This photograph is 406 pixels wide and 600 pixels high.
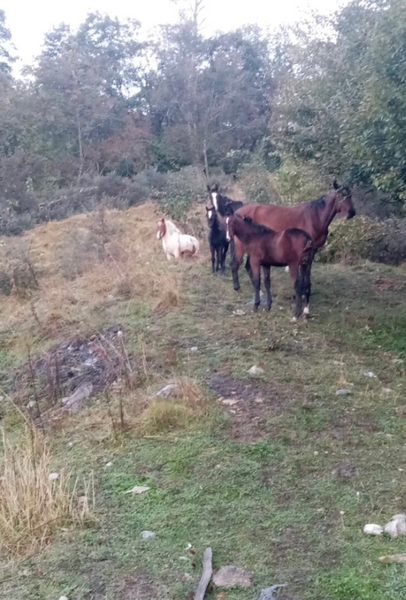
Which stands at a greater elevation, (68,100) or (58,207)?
(68,100)

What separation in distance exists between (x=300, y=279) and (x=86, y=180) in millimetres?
17266

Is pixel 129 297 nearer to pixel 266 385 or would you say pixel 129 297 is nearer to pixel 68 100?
pixel 266 385

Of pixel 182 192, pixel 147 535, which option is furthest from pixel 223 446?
pixel 182 192

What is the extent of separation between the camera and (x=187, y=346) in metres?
7.86

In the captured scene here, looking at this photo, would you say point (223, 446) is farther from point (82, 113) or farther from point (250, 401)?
point (82, 113)

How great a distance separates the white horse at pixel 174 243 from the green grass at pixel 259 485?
17.2ft

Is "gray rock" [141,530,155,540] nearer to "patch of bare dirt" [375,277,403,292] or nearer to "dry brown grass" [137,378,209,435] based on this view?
→ "dry brown grass" [137,378,209,435]

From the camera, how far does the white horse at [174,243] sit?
1328 cm

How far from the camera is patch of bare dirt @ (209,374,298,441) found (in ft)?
18.0

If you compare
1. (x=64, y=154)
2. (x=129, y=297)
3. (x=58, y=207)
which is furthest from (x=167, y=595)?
(x=64, y=154)

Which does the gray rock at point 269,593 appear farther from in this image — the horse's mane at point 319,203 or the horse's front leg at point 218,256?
the horse's front leg at point 218,256

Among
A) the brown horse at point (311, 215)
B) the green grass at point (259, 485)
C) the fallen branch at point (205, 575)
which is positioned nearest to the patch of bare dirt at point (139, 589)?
the green grass at point (259, 485)

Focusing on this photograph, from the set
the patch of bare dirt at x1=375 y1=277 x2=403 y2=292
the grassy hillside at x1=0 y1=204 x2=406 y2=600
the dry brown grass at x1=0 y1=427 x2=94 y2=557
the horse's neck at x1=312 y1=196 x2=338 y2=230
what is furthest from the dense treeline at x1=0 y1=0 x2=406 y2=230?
the dry brown grass at x1=0 y1=427 x2=94 y2=557

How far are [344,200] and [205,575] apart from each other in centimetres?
739
